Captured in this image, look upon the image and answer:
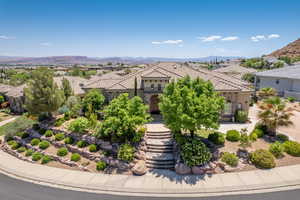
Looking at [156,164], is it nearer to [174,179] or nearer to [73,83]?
[174,179]

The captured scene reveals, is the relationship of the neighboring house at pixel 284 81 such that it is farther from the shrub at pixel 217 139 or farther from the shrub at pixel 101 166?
the shrub at pixel 101 166

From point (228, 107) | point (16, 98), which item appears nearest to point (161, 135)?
point (228, 107)

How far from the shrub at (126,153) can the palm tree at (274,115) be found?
48.6ft

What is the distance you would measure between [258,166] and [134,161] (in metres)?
11.1

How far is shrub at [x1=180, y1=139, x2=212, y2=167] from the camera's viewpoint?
14.2m

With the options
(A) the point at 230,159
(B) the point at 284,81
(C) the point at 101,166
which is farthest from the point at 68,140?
(B) the point at 284,81

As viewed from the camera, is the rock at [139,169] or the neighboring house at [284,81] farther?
the neighboring house at [284,81]

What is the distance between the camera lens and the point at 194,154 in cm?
1454

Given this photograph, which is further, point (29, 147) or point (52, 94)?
point (52, 94)

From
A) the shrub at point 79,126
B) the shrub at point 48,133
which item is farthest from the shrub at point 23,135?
the shrub at point 79,126

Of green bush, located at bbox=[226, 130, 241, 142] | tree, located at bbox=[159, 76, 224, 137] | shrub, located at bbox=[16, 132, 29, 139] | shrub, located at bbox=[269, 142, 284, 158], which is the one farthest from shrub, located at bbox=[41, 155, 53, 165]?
shrub, located at bbox=[269, 142, 284, 158]

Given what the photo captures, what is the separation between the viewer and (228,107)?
23969mm

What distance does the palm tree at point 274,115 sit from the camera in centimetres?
1764

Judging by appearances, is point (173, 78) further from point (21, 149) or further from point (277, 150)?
point (21, 149)
